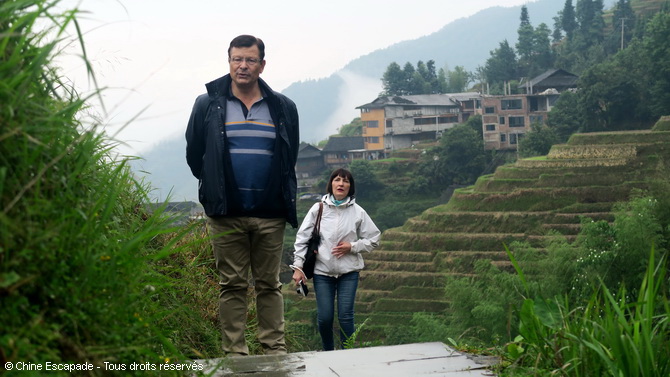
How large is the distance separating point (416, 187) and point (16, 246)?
52.6 metres

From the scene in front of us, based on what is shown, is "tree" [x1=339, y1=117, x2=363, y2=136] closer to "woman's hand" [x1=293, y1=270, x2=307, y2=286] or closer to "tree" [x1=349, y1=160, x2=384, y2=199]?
"tree" [x1=349, y1=160, x2=384, y2=199]

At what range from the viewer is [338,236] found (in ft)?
14.3

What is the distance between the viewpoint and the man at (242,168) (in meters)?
3.26

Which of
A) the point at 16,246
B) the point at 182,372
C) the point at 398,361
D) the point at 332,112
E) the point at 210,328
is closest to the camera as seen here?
the point at 16,246

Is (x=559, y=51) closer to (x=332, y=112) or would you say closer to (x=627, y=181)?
(x=627, y=181)

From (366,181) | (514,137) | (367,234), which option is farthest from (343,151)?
(367,234)

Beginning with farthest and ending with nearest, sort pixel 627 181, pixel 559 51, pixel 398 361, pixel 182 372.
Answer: pixel 559 51 < pixel 627 181 < pixel 398 361 < pixel 182 372

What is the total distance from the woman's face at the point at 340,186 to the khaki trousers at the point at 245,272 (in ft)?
3.10

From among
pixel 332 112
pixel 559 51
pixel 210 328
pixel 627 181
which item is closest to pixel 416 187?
pixel 627 181

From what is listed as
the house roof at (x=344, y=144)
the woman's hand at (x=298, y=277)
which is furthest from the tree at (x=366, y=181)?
the woman's hand at (x=298, y=277)

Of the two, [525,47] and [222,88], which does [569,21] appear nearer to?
[525,47]

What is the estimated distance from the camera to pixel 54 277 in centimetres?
144

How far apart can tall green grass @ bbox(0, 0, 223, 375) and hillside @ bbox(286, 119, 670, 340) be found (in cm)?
3292

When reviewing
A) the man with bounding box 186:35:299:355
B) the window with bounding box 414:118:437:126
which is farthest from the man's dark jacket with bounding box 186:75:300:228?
the window with bounding box 414:118:437:126
